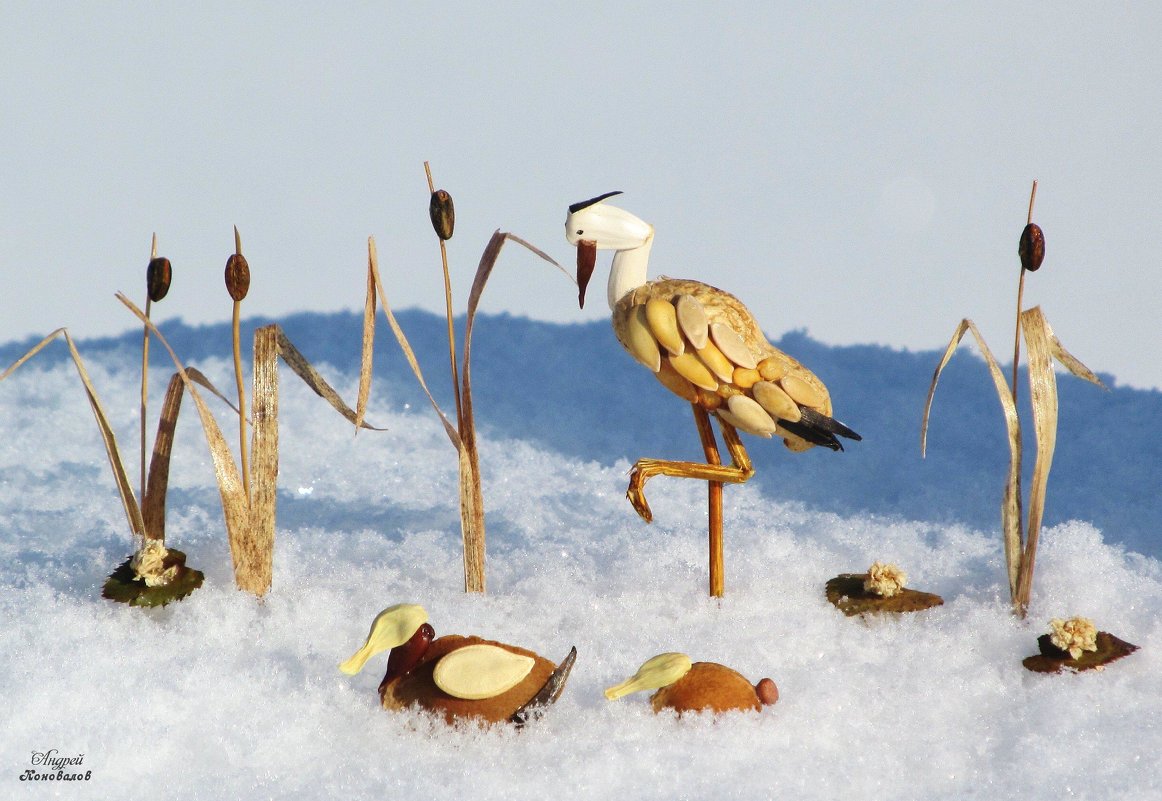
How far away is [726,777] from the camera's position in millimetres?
1485

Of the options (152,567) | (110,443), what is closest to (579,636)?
(152,567)

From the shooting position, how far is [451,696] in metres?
1.54

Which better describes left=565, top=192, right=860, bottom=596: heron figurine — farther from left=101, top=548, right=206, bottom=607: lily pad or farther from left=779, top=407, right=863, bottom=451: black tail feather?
left=101, top=548, right=206, bottom=607: lily pad

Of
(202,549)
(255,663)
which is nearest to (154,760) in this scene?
(255,663)

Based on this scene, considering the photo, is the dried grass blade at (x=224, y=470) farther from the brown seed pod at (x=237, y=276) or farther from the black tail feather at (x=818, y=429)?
the black tail feather at (x=818, y=429)

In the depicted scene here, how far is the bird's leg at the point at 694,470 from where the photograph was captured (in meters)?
1.74

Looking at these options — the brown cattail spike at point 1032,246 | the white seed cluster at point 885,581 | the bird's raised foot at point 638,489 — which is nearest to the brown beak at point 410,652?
the bird's raised foot at point 638,489

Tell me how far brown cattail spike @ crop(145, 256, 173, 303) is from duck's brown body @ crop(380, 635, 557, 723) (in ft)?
2.09

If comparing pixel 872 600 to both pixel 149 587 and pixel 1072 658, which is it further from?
pixel 149 587

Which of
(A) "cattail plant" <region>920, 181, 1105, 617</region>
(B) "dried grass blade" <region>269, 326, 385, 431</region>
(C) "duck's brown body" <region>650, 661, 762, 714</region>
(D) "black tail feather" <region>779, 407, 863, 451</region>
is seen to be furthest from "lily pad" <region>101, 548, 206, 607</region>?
(A) "cattail plant" <region>920, 181, 1105, 617</region>

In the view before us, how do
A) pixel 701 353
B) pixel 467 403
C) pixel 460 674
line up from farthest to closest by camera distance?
pixel 467 403, pixel 701 353, pixel 460 674

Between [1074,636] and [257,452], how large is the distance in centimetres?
115

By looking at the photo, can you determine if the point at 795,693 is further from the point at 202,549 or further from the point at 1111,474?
the point at 1111,474

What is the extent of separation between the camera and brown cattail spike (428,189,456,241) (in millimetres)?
1755
